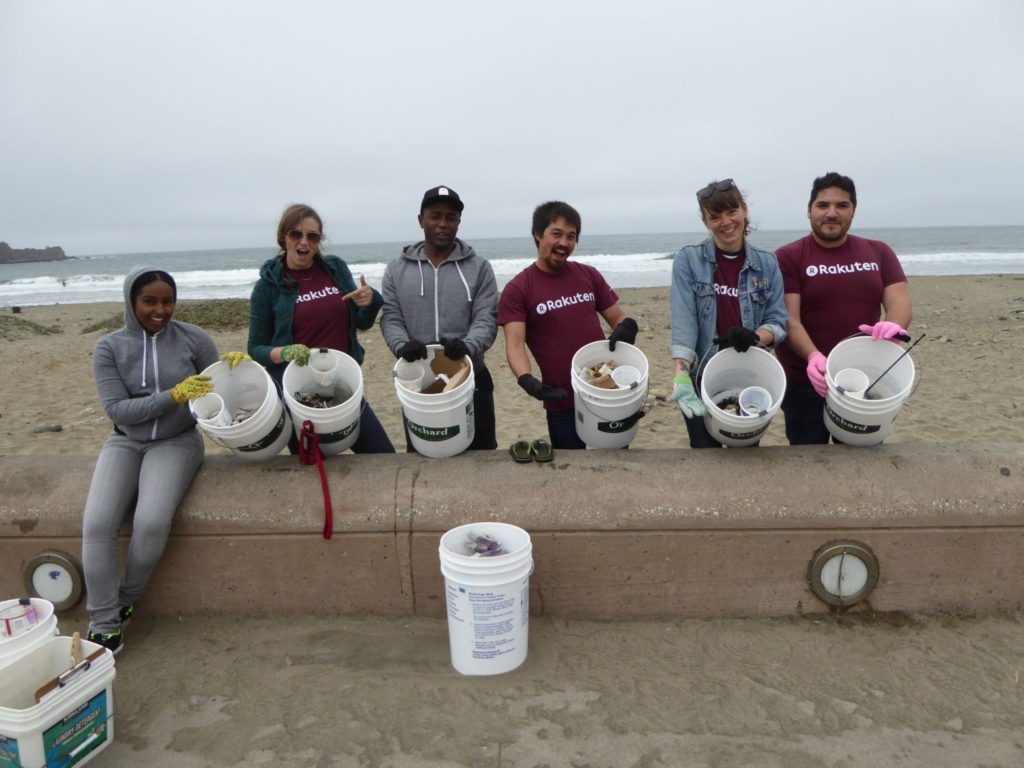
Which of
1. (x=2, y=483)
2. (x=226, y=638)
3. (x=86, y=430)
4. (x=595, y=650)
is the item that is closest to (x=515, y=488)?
(x=595, y=650)

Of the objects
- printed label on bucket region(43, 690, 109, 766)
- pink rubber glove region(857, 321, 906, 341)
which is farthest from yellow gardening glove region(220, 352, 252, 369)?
pink rubber glove region(857, 321, 906, 341)

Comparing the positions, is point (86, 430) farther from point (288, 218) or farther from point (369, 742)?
point (369, 742)

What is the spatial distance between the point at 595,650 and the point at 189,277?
3916 centimetres

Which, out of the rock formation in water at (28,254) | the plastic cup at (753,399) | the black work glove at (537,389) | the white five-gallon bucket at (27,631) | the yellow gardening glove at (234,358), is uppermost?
the rock formation in water at (28,254)

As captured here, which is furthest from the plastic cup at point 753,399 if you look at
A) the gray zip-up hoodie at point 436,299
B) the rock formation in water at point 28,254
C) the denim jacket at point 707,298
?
the rock formation in water at point 28,254

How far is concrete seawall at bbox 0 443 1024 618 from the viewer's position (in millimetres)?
2971

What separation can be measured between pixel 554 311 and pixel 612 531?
45.5 inches

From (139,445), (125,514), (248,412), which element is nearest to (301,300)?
(248,412)

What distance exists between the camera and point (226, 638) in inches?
119

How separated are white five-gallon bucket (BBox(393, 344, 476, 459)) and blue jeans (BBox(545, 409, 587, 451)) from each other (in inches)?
19.6

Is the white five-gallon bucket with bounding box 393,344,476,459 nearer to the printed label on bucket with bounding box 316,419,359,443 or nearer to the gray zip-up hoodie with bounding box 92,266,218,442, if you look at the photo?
the printed label on bucket with bounding box 316,419,359,443

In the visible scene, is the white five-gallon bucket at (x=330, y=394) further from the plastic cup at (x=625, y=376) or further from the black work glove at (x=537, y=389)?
the plastic cup at (x=625, y=376)

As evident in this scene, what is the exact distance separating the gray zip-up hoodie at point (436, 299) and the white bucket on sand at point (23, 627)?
1.87 metres

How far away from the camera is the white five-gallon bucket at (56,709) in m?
2.12
